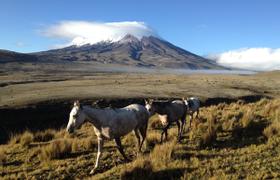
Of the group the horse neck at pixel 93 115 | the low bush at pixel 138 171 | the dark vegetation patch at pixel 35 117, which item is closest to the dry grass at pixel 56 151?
the horse neck at pixel 93 115

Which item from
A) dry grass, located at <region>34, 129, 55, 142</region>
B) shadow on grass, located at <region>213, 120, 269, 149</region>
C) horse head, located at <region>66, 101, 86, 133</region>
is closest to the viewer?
horse head, located at <region>66, 101, 86, 133</region>

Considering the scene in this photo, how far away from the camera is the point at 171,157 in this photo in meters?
11.4

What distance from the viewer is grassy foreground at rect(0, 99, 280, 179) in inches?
394

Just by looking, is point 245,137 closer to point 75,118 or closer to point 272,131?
point 272,131

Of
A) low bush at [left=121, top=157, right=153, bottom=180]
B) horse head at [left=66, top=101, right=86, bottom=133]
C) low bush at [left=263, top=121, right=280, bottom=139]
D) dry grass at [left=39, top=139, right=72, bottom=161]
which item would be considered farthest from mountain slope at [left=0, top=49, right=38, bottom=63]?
low bush at [left=121, top=157, right=153, bottom=180]

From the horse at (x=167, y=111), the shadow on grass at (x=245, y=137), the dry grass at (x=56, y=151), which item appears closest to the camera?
the dry grass at (x=56, y=151)

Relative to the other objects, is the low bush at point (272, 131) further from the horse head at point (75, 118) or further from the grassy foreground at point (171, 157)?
the horse head at point (75, 118)

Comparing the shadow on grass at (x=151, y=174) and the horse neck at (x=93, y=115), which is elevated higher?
the horse neck at (x=93, y=115)

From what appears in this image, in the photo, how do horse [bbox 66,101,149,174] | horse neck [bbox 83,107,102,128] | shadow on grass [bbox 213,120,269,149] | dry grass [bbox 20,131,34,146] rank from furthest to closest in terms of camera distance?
dry grass [bbox 20,131,34,146] → shadow on grass [bbox 213,120,269,149] → horse neck [bbox 83,107,102,128] → horse [bbox 66,101,149,174]

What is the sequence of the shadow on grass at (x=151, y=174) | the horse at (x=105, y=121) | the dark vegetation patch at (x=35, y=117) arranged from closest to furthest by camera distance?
the shadow on grass at (x=151, y=174) → the horse at (x=105, y=121) → the dark vegetation patch at (x=35, y=117)

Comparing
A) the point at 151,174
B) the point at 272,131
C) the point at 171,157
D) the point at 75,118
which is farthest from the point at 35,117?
the point at 151,174

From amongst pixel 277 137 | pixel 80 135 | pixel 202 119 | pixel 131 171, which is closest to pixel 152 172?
pixel 131 171

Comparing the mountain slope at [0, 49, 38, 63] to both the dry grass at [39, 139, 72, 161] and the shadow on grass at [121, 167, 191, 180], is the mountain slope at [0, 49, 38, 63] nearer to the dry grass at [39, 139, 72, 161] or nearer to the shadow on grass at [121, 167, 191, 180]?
the dry grass at [39, 139, 72, 161]

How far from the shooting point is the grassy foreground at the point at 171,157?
1001cm
